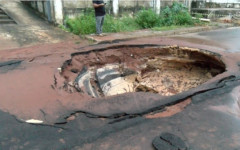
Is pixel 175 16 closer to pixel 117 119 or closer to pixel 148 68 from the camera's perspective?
pixel 148 68

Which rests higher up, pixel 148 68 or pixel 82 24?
pixel 82 24

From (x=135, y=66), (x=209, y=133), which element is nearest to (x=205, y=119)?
(x=209, y=133)

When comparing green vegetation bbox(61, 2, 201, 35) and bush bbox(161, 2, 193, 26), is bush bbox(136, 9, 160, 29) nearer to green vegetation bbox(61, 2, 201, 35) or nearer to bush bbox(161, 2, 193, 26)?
green vegetation bbox(61, 2, 201, 35)

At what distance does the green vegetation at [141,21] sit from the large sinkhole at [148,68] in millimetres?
2972

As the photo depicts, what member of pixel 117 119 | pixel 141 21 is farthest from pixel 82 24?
pixel 117 119

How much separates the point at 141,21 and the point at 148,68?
14.7 ft

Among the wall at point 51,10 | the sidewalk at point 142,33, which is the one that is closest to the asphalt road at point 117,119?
the sidewalk at point 142,33

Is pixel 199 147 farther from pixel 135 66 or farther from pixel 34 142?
pixel 135 66

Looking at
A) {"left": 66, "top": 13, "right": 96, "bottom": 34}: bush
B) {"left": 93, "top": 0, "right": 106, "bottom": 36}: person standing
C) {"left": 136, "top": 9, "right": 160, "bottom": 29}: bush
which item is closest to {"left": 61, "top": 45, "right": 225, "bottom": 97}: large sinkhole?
{"left": 93, "top": 0, "right": 106, "bottom": 36}: person standing

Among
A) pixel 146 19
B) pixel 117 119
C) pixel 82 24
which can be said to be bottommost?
pixel 117 119

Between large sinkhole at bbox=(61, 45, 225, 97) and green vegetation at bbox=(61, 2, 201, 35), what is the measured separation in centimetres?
297

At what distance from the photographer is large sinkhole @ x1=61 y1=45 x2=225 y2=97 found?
484cm

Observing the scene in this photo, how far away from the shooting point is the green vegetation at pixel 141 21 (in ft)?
26.5

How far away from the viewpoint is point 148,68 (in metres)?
5.62
